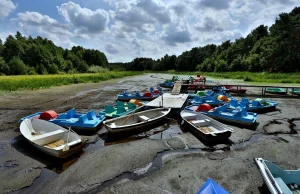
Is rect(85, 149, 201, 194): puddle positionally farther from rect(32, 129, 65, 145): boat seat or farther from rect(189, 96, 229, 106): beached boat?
rect(189, 96, 229, 106): beached boat

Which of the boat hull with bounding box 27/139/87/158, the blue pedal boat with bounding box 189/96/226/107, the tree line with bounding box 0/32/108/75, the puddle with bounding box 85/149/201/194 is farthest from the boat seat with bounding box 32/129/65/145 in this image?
the tree line with bounding box 0/32/108/75

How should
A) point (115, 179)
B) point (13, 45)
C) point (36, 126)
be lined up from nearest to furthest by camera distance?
point (115, 179) → point (36, 126) → point (13, 45)

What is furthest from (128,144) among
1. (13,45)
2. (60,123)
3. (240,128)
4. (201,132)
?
(13,45)

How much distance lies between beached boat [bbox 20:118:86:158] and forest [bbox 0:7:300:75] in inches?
1946

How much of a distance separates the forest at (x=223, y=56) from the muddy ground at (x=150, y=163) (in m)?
44.5

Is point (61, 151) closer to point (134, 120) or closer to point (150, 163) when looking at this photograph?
point (150, 163)

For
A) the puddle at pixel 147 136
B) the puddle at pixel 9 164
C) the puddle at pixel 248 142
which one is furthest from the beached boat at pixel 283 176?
the puddle at pixel 9 164

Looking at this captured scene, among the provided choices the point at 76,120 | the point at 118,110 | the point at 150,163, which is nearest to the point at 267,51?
the point at 118,110

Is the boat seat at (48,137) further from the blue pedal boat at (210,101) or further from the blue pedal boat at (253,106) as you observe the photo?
the blue pedal boat at (253,106)

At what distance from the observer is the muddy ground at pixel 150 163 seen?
18.6 ft

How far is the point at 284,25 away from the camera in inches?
1841

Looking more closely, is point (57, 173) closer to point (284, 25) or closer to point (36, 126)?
point (36, 126)

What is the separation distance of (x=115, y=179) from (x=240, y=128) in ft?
23.5

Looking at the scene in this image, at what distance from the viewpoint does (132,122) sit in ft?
34.9
